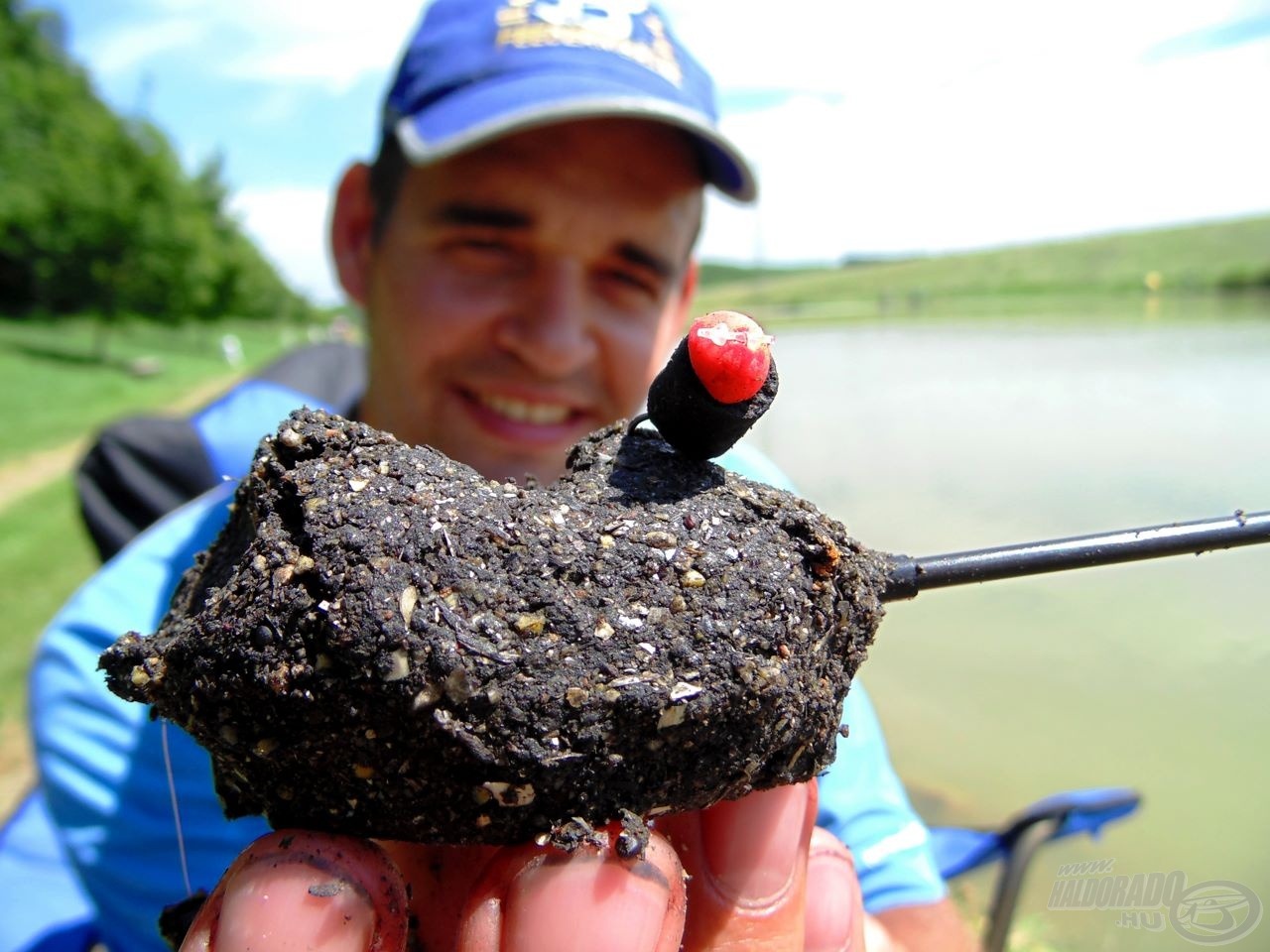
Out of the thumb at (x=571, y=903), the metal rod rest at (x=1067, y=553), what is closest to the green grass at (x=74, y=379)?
the thumb at (x=571, y=903)

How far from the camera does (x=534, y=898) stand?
0.98 meters

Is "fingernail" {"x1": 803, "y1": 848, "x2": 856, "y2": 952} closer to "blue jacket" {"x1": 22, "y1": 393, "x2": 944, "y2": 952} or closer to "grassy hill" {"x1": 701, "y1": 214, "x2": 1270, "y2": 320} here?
"blue jacket" {"x1": 22, "y1": 393, "x2": 944, "y2": 952}

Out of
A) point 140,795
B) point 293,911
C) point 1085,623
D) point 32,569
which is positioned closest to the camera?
point 293,911

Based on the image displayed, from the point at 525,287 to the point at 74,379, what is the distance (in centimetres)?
1950

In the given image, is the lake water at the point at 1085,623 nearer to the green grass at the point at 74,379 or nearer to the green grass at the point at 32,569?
the green grass at the point at 32,569

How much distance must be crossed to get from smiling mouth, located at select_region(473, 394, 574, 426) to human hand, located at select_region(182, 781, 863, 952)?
4.79 ft

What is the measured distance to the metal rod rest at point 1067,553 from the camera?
1113 millimetres

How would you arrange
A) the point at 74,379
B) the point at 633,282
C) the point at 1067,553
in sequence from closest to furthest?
the point at 1067,553
the point at 633,282
the point at 74,379

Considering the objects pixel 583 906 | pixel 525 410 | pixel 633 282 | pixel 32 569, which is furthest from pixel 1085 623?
pixel 32 569

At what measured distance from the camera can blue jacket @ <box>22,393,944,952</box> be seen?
2084mm

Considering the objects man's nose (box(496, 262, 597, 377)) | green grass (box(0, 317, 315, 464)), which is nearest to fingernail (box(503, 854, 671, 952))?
man's nose (box(496, 262, 597, 377))

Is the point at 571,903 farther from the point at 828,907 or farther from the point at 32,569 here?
the point at 32,569

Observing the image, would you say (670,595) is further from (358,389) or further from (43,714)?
(358,389)

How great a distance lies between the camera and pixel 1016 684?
14.4 ft
